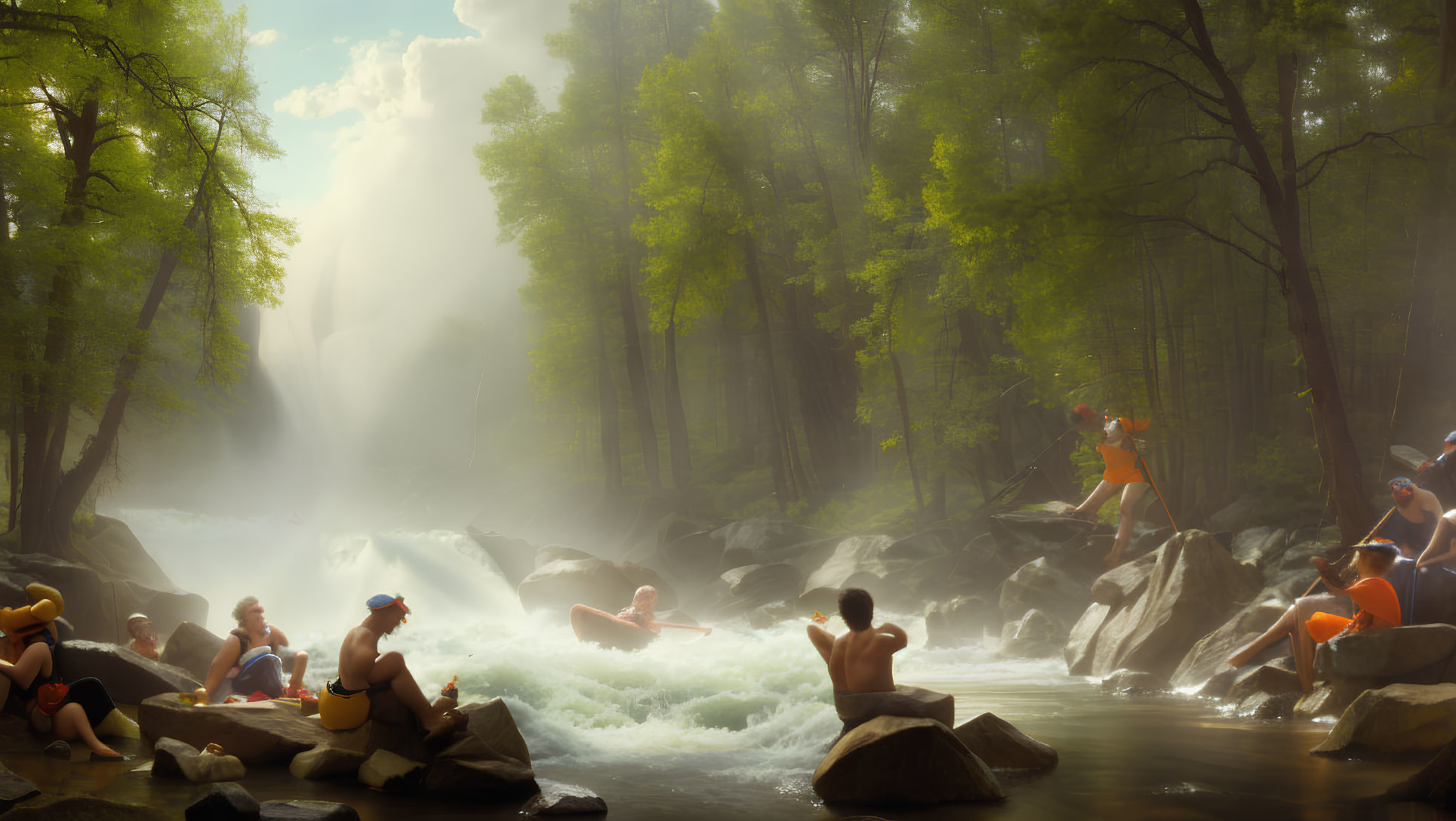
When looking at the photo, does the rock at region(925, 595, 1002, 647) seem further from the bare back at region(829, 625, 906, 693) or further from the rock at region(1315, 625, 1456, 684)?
the bare back at region(829, 625, 906, 693)

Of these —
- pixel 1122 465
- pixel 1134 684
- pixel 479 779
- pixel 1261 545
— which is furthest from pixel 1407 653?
pixel 479 779

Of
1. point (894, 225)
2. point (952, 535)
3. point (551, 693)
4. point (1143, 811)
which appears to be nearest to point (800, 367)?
point (894, 225)

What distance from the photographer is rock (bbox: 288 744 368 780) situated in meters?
5.74

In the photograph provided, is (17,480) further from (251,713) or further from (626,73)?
(626,73)

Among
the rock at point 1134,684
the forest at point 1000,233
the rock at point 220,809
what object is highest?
the forest at point 1000,233

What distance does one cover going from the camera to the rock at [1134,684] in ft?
28.7

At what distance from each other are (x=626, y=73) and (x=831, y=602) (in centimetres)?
1724

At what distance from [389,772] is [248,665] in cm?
277

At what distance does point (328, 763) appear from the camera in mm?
5758

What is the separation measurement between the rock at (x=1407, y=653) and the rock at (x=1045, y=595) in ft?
18.2

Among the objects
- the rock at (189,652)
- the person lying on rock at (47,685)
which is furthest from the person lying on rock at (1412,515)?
the rock at (189,652)

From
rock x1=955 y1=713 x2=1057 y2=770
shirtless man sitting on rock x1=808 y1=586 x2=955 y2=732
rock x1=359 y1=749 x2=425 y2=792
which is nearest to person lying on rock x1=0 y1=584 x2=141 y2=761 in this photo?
rock x1=359 y1=749 x2=425 y2=792

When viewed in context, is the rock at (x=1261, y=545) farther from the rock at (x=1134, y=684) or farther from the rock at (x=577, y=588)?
the rock at (x=577, y=588)

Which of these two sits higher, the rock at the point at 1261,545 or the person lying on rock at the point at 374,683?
the rock at the point at 1261,545
